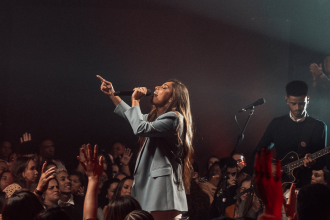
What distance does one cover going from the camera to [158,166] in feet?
7.50

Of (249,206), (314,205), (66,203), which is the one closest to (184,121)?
(314,205)

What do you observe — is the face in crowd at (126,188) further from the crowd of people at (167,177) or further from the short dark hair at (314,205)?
Result: the short dark hair at (314,205)

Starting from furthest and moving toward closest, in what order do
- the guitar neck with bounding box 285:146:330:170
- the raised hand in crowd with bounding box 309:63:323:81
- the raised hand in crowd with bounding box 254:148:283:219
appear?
the raised hand in crowd with bounding box 309:63:323:81 < the guitar neck with bounding box 285:146:330:170 < the raised hand in crowd with bounding box 254:148:283:219

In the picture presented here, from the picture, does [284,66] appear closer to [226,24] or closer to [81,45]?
[226,24]

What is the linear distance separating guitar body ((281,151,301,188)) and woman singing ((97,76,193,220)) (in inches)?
76.4

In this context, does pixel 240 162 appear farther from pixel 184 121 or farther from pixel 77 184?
pixel 184 121

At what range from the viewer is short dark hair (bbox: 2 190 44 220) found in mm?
1780

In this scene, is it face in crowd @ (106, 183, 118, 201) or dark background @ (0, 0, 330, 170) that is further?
dark background @ (0, 0, 330, 170)

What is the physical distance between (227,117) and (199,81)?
852 millimetres

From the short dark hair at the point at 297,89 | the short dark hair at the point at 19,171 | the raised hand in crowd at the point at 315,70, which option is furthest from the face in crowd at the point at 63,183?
the raised hand in crowd at the point at 315,70

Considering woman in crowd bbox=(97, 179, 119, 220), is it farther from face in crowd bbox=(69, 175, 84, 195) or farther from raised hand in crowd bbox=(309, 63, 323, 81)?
raised hand in crowd bbox=(309, 63, 323, 81)

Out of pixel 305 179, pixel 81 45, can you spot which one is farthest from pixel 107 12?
pixel 305 179

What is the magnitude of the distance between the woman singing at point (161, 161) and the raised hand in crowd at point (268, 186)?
1242 mm

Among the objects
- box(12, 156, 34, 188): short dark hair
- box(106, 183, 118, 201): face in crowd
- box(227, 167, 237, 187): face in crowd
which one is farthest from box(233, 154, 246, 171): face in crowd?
box(12, 156, 34, 188): short dark hair
